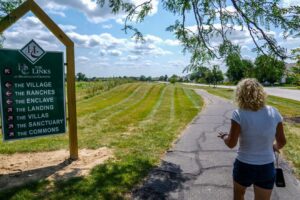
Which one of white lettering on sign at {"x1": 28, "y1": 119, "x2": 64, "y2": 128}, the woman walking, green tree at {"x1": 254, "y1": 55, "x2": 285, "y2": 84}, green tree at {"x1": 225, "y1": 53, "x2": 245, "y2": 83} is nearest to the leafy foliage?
green tree at {"x1": 225, "y1": 53, "x2": 245, "y2": 83}

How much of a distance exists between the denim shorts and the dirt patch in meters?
3.03

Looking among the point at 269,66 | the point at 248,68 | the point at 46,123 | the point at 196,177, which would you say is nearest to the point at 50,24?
the point at 46,123

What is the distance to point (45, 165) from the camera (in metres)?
6.03

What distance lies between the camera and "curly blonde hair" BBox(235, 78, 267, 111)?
3037mm

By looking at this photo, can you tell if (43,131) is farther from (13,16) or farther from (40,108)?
(13,16)

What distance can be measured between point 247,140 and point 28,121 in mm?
4251

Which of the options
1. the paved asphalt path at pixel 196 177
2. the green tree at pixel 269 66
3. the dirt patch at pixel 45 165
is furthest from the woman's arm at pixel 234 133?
the green tree at pixel 269 66

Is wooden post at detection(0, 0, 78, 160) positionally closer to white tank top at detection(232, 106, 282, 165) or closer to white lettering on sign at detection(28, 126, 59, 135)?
white lettering on sign at detection(28, 126, 59, 135)

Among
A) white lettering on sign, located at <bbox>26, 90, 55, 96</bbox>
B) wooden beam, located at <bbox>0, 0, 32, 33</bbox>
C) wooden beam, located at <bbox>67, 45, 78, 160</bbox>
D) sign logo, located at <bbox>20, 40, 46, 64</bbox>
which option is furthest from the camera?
wooden beam, located at <bbox>67, 45, 78, 160</bbox>

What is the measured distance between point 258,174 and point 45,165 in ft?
13.8

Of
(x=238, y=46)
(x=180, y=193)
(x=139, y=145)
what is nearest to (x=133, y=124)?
(x=139, y=145)

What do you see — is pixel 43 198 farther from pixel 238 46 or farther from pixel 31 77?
pixel 238 46

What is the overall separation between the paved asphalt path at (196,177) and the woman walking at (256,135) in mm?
1382

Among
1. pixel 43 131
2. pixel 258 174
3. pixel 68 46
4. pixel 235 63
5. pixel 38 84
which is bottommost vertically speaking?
pixel 43 131
